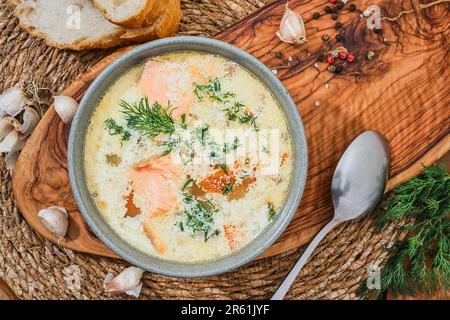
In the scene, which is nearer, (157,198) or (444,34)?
(157,198)

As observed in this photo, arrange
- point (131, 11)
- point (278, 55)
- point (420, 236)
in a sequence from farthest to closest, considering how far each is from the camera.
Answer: point (420, 236), point (278, 55), point (131, 11)

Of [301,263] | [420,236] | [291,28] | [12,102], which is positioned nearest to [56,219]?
[12,102]

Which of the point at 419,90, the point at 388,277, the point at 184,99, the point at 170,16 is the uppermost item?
the point at 170,16

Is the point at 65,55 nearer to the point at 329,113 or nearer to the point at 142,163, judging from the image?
the point at 142,163

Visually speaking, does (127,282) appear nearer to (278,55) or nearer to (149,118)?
(149,118)

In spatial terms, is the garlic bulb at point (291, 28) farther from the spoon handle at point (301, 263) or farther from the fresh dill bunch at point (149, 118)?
the spoon handle at point (301, 263)

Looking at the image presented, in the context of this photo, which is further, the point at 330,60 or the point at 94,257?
the point at 94,257

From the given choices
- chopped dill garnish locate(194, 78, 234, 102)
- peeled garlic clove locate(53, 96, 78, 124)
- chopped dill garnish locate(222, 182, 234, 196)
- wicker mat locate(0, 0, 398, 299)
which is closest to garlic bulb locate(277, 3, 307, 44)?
wicker mat locate(0, 0, 398, 299)

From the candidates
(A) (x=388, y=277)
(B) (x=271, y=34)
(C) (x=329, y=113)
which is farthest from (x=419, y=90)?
(A) (x=388, y=277)
